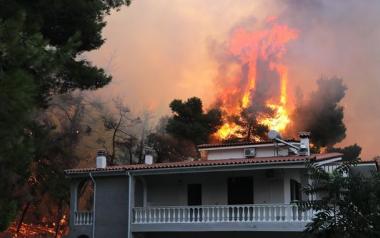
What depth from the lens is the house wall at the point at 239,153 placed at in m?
24.6

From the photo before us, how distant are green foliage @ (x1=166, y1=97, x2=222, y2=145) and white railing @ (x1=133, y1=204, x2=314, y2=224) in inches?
835

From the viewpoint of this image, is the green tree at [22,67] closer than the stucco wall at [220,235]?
Yes

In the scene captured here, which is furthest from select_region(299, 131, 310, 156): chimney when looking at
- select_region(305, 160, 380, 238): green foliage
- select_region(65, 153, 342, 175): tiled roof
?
select_region(305, 160, 380, 238): green foliage

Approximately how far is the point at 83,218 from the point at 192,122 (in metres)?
21.3

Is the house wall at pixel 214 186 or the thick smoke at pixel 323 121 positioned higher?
the thick smoke at pixel 323 121

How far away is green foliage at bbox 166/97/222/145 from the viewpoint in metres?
44.2

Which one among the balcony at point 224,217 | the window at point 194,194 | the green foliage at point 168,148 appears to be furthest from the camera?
the green foliage at point 168,148

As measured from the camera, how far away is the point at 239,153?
2552cm

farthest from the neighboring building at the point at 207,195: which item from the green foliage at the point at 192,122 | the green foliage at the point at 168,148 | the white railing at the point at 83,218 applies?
the green foliage at the point at 168,148

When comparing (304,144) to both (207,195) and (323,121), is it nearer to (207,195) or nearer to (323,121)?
(207,195)

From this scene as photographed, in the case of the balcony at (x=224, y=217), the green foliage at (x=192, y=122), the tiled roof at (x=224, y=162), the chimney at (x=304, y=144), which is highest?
the green foliage at (x=192, y=122)

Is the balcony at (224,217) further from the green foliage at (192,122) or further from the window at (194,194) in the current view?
the green foliage at (192,122)

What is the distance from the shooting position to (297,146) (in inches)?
958

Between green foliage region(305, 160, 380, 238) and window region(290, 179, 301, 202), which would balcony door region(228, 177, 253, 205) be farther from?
green foliage region(305, 160, 380, 238)
